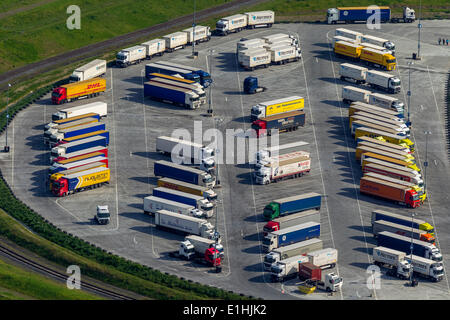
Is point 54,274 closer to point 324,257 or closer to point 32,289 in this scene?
point 32,289

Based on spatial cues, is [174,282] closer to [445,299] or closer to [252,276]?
[252,276]

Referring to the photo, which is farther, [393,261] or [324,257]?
[393,261]

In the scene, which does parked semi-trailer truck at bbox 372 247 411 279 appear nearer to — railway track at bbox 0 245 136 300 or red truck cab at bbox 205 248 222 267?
red truck cab at bbox 205 248 222 267

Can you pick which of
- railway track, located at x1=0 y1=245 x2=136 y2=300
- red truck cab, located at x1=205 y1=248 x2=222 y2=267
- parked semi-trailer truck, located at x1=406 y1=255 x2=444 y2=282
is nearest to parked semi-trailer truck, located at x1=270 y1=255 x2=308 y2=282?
red truck cab, located at x1=205 y1=248 x2=222 y2=267

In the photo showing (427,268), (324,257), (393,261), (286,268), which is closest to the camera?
(286,268)

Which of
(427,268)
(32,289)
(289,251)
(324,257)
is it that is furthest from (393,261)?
(32,289)
